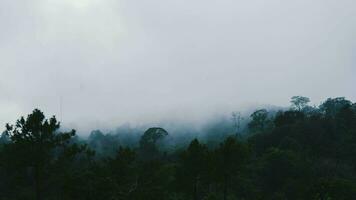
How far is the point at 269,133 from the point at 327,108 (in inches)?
Result: 1880

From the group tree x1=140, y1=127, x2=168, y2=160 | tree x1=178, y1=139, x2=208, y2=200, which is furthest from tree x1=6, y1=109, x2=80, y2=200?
tree x1=140, y1=127, x2=168, y2=160

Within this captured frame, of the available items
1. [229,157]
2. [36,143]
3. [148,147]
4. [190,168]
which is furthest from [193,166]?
[148,147]

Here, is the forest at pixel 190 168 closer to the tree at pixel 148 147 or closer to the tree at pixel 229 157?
the tree at pixel 229 157

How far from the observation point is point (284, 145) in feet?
262

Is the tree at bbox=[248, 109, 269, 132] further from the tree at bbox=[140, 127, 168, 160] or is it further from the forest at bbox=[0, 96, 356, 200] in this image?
the tree at bbox=[140, 127, 168, 160]

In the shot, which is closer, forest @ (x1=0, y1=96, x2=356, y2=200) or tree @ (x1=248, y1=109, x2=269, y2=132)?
forest @ (x1=0, y1=96, x2=356, y2=200)

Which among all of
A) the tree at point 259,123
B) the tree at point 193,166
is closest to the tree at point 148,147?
the tree at point 259,123

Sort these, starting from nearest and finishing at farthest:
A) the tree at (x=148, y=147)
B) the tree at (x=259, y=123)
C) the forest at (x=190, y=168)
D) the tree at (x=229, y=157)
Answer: the forest at (x=190, y=168) → the tree at (x=229, y=157) → the tree at (x=148, y=147) → the tree at (x=259, y=123)

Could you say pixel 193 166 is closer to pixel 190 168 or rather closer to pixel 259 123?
pixel 190 168

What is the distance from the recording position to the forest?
31688 millimetres

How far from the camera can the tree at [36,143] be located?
31719 millimetres

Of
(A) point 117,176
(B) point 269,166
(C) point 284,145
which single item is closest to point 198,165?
(A) point 117,176

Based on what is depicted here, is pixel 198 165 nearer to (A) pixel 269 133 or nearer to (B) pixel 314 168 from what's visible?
(B) pixel 314 168

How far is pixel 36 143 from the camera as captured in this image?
32438mm
